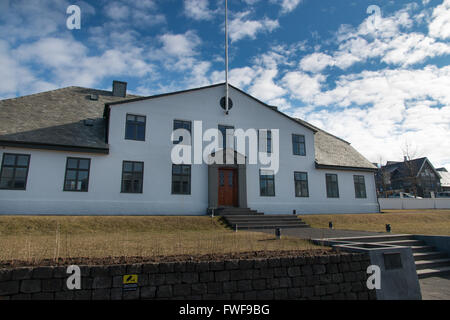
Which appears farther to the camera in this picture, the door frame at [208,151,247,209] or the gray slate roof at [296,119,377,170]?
the gray slate roof at [296,119,377,170]

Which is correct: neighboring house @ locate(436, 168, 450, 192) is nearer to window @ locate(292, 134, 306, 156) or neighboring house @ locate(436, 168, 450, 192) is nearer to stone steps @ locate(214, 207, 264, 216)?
window @ locate(292, 134, 306, 156)

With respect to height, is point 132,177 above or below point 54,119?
below

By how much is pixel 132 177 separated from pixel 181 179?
2.88m

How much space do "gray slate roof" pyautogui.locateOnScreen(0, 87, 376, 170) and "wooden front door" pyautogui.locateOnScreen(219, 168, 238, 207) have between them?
720cm

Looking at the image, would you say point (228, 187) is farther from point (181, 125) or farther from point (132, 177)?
point (132, 177)

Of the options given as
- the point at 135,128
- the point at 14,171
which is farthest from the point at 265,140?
the point at 14,171

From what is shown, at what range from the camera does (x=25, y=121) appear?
15.7 m

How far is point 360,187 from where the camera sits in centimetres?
2283

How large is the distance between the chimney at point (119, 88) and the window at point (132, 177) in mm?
7620

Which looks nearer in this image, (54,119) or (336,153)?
(54,119)

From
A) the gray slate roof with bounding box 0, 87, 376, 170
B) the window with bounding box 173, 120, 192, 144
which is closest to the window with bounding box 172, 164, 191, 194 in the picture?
the window with bounding box 173, 120, 192, 144

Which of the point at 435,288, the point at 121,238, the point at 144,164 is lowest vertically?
the point at 435,288

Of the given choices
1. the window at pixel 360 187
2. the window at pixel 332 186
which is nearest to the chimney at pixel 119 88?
the window at pixel 332 186

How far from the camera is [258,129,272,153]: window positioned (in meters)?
19.9
